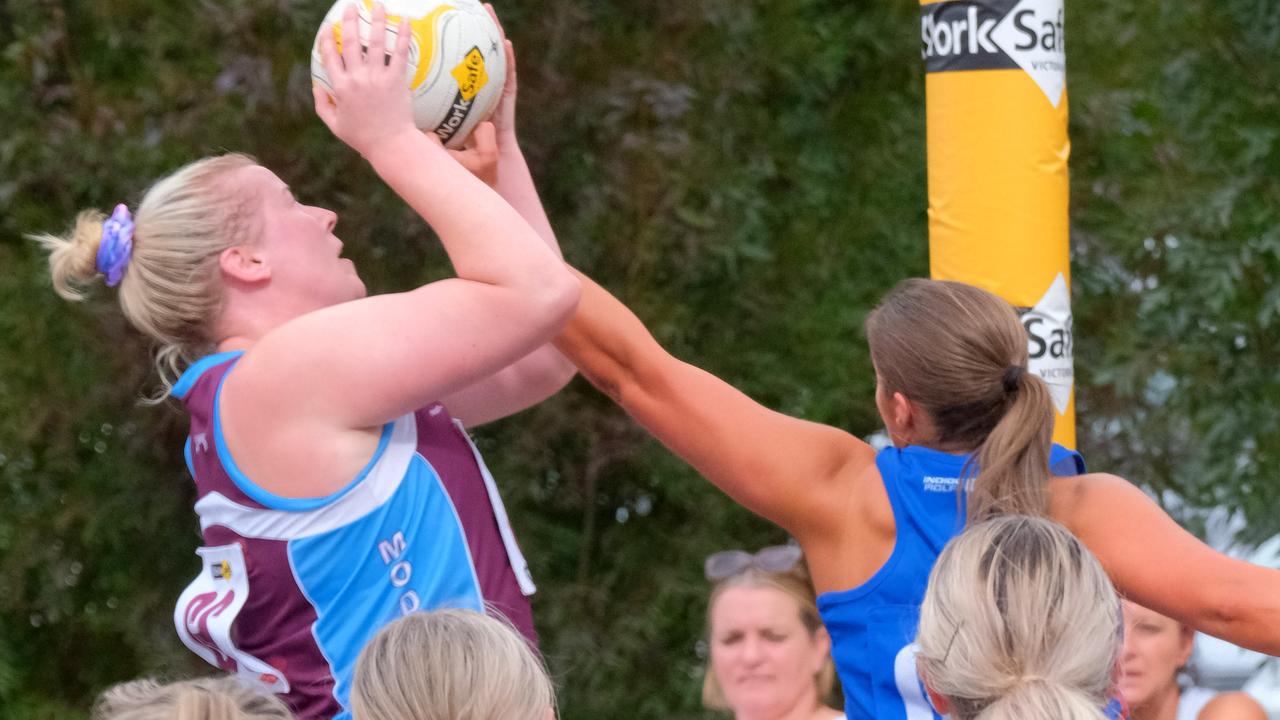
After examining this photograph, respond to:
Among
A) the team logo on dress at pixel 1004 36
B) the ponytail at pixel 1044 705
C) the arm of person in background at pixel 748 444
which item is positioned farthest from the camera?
the team logo on dress at pixel 1004 36

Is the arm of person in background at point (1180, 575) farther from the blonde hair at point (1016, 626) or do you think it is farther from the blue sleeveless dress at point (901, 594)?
the blonde hair at point (1016, 626)

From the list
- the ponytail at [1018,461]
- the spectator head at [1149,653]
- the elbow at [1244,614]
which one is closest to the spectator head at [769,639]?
the spectator head at [1149,653]

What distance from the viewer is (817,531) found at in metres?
2.72

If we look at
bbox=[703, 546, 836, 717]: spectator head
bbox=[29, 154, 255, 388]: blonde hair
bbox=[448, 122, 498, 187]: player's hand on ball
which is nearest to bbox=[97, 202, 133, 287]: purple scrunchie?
bbox=[29, 154, 255, 388]: blonde hair

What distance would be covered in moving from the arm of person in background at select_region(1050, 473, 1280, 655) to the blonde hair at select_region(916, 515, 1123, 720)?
453 mm

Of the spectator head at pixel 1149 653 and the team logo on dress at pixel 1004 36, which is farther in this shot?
the spectator head at pixel 1149 653

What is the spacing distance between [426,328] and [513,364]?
598 mm

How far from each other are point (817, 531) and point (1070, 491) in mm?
432

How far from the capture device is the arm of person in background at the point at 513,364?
2875mm

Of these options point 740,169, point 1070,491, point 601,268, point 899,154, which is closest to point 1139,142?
point 899,154

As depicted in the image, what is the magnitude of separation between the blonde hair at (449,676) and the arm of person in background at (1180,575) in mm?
1036

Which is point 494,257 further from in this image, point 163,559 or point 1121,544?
point 163,559

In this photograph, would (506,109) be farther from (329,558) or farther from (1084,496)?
(1084,496)

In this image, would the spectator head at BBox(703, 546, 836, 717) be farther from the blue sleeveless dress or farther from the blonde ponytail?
the blonde ponytail
